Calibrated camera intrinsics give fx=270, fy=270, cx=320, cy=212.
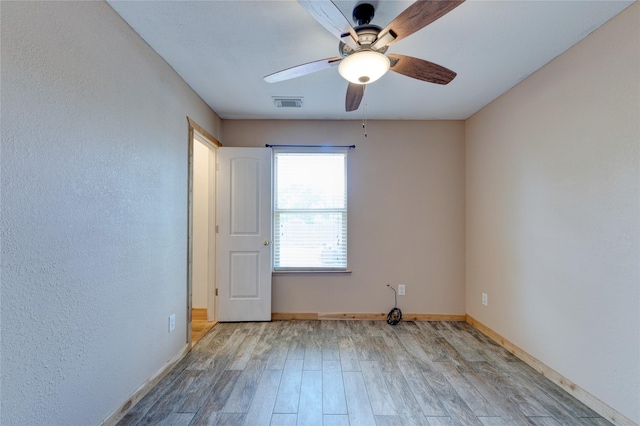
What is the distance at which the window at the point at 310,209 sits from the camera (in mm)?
3410

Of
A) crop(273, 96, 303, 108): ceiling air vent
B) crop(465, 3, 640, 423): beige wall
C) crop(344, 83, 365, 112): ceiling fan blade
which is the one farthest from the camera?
crop(273, 96, 303, 108): ceiling air vent

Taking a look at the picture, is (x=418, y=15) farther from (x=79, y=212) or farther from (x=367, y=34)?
(x=79, y=212)

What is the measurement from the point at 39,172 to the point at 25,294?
1.76 ft

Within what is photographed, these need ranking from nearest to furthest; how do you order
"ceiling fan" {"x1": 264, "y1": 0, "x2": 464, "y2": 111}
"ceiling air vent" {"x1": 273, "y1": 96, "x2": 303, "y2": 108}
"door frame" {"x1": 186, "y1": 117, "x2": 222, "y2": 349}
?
"ceiling fan" {"x1": 264, "y1": 0, "x2": 464, "y2": 111} → "door frame" {"x1": 186, "y1": 117, "x2": 222, "y2": 349} → "ceiling air vent" {"x1": 273, "y1": 96, "x2": 303, "y2": 108}

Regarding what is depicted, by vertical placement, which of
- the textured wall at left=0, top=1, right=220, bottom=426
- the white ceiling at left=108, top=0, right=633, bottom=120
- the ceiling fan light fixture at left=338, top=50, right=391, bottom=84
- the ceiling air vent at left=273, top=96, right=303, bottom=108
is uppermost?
the white ceiling at left=108, top=0, right=633, bottom=120

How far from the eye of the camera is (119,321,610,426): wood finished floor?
5.60 ft

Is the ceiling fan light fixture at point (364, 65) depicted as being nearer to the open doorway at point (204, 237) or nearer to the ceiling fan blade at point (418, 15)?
the ceiling fan blade at point (418, 15)

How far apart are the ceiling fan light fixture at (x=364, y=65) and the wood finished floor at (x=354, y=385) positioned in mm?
2098

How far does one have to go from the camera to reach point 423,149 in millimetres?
3432

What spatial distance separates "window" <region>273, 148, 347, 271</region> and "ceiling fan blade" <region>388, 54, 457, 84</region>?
5.45ft

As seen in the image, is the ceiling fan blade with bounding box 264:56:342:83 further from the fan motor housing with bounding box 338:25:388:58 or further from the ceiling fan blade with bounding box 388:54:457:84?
the ceiling fan blade with bounding box 388:54:457:84

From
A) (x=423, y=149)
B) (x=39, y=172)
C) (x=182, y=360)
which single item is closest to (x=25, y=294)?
(x=39, y=172)

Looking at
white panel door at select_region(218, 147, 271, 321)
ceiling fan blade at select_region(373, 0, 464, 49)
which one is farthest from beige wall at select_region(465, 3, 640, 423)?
white panel door at select_region(218, 147, 271, 321)

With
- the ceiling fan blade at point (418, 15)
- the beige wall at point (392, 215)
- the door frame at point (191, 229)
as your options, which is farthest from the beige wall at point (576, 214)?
the door frame at point (191, 229)
